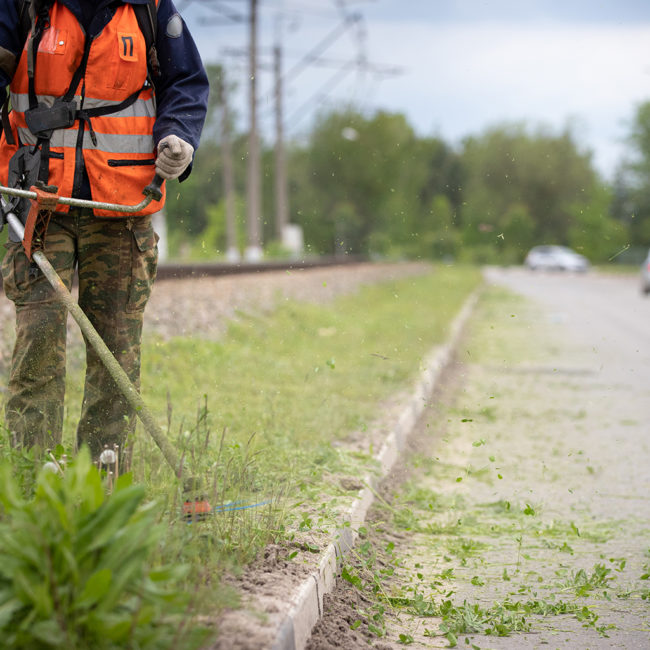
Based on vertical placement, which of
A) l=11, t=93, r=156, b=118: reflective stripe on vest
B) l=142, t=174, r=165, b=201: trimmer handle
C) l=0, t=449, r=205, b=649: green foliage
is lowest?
l=0, t=449, r=205, b=649: green foliage

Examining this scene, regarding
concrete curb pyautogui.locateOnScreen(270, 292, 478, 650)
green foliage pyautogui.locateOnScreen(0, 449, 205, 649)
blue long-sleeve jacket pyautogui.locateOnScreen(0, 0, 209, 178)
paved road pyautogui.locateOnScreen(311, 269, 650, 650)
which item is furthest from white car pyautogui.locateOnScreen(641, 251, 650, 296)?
green foliage pyautogui.locateOnScreen(0, 449, 205, 649)

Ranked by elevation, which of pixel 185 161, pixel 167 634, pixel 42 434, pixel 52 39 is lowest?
pixel 167 634

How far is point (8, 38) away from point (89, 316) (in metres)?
0.99

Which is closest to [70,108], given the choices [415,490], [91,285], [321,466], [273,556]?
[91,285]

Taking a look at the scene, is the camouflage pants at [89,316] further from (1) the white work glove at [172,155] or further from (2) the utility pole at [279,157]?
(2) the utility pole at [279,157]

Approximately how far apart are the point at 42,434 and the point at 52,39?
132 cm

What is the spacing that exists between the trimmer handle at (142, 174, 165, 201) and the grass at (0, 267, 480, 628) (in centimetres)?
67

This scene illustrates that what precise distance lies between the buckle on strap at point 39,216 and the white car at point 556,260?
47542 mm

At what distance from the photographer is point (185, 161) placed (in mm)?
3219

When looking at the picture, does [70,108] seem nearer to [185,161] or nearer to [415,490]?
[185,161]

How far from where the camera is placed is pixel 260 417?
5312mm

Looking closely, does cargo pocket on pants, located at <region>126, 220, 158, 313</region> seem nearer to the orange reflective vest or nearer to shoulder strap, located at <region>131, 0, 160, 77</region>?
the orange reflective vest

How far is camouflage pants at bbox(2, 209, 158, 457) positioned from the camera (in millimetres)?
3213

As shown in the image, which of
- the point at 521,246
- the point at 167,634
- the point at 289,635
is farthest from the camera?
the point at 521,246
